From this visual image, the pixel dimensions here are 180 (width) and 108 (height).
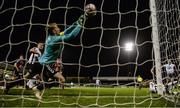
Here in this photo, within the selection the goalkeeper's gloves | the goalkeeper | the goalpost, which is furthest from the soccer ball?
the goalpost

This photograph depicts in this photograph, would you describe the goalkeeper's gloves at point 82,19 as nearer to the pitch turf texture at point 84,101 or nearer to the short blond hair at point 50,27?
the short blond hair at point 50,27

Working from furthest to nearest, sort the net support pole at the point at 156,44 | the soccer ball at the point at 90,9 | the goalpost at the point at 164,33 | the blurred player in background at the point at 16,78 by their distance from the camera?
the blurred player in background at the point at 16,78 → the net support pole at the point at 156,44 → the goalpost at the point at 164,33 → the soccer ball at the point at 90,9

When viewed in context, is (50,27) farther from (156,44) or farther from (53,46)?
(156,44)

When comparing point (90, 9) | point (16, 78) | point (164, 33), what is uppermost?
point (90, 9)

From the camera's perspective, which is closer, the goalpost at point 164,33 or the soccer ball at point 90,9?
the soccer ball at point 90,9

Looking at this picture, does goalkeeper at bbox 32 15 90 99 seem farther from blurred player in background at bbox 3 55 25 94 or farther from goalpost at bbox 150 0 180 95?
goalpost at bbox 150 0 180 95

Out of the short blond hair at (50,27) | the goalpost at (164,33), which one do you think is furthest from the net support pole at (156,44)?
the short blond hair at (50,27)

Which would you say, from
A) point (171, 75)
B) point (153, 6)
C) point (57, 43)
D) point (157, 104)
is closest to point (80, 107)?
point (157, 104)

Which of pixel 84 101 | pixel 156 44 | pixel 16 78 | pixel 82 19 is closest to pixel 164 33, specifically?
pixel 156 44

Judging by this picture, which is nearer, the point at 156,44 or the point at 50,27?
the point at 50,27

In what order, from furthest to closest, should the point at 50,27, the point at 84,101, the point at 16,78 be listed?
the point at 16,78
the point at 50,27
the point at 84,101

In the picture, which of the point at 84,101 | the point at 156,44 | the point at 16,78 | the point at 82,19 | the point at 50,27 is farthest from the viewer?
the point at 16,78

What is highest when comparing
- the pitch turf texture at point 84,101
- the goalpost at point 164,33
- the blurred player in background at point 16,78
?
the goalpost at point 164,33

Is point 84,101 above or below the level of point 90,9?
below
